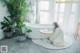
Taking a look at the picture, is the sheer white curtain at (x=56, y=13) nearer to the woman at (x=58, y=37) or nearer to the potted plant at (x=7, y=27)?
the potted plant at (x=7, y=27)

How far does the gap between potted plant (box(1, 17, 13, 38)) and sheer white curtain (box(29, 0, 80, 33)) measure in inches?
40.7

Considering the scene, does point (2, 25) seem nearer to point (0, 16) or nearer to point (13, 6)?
point (0, 16)

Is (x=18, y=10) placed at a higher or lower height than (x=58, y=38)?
higher

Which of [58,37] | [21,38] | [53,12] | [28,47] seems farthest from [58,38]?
[53,12]

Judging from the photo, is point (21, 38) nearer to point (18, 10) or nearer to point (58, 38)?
point (18, 10)

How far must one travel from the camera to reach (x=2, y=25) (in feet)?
13.8

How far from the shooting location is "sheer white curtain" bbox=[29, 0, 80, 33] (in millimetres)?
4805

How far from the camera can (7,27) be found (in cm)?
427

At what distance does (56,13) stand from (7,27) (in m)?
2.14

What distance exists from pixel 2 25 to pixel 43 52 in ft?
6.28

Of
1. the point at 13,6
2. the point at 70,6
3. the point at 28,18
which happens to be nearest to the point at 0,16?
the point at 13,6

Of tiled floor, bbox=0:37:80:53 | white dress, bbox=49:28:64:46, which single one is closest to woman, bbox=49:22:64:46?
white dress, bbox=49:28:64:46

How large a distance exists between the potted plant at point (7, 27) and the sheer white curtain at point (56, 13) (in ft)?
3.39

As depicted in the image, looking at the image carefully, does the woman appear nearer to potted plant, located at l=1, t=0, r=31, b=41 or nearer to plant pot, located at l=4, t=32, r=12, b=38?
potted plant, located at l=1, t=0, r=31, b=41
